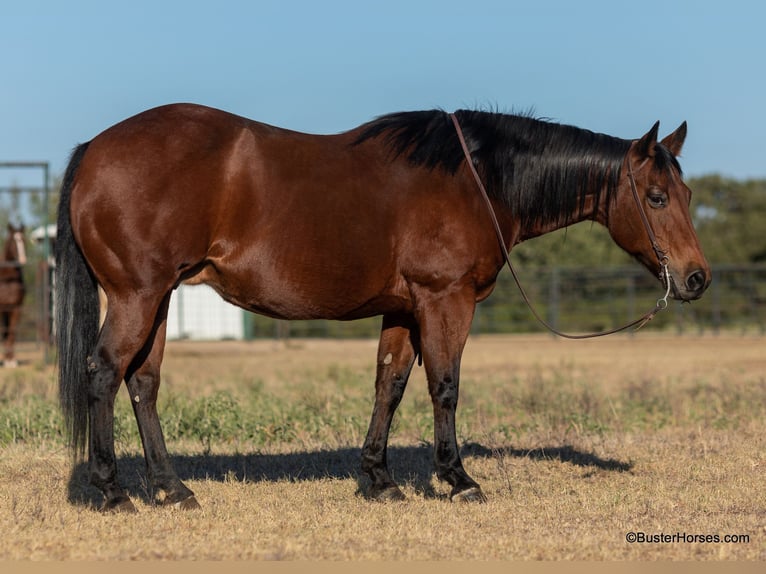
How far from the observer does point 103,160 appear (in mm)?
5383

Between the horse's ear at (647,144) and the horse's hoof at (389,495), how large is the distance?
8.15 feet

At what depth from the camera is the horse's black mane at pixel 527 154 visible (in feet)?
19.7

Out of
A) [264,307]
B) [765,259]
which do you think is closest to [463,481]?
[264,307]

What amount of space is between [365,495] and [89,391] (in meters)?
1.74

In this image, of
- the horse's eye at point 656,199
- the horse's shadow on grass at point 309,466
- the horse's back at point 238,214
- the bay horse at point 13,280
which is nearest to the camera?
the horse's back at point 238,214

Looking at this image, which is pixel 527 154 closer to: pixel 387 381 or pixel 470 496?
pixel 387 381

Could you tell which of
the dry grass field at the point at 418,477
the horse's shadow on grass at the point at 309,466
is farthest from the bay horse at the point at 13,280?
the horse's shadow on grass at the point at 309,466

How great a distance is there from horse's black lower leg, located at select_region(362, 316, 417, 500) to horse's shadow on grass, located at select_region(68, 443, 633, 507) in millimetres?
228

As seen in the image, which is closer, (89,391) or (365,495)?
(89,391)

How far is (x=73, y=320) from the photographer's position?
18.4 ft

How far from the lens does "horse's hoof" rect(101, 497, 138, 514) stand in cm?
539

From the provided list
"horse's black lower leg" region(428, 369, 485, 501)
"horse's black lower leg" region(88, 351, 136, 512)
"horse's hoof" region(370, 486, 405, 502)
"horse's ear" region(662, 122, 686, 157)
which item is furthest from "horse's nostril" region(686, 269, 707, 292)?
"horse's black lower leg" region(88, 351, 136, 512)

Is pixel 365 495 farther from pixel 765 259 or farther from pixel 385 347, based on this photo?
pixel 765 259

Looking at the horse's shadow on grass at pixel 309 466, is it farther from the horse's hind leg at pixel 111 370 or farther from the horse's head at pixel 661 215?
the horse's head at pixel 661 215
